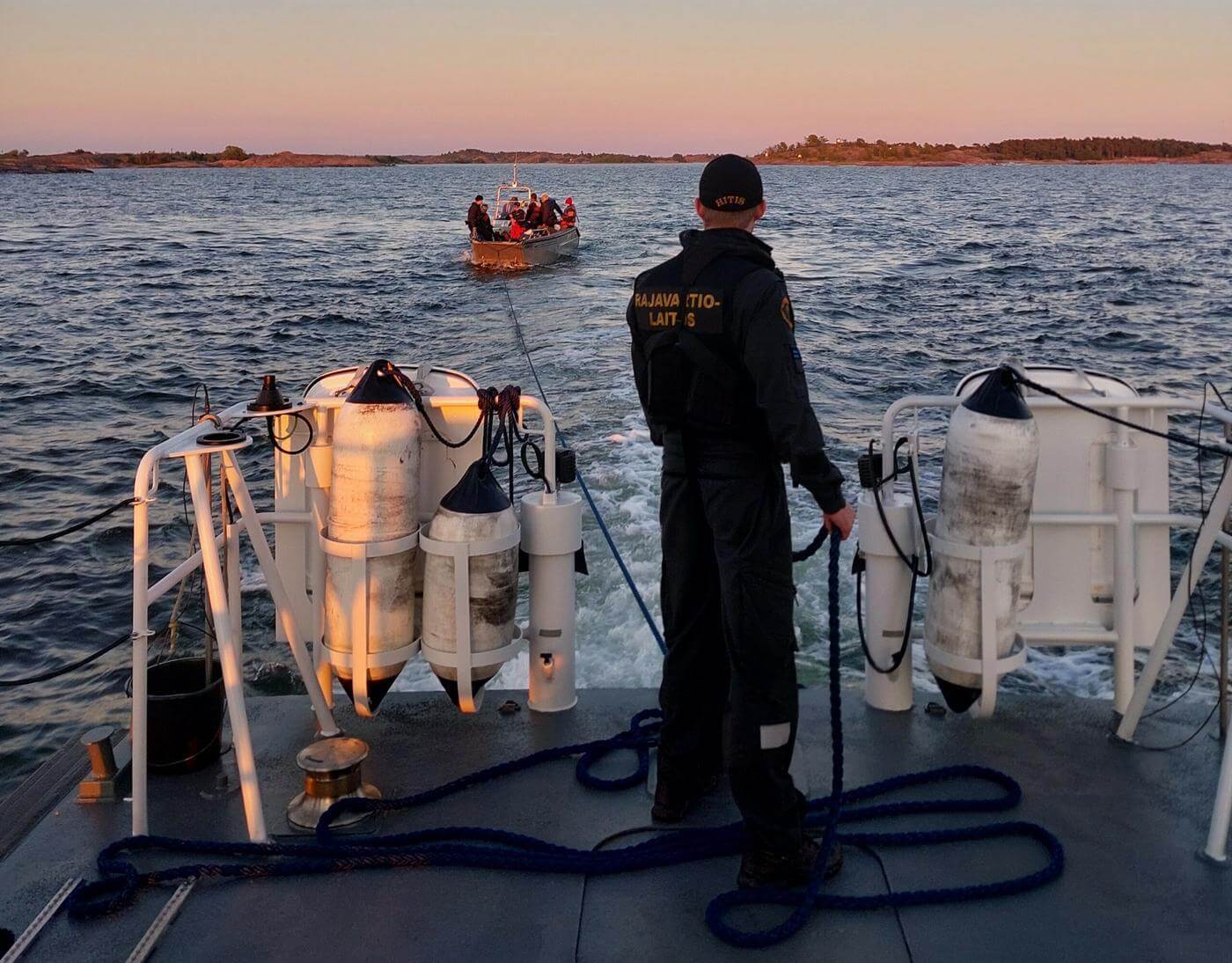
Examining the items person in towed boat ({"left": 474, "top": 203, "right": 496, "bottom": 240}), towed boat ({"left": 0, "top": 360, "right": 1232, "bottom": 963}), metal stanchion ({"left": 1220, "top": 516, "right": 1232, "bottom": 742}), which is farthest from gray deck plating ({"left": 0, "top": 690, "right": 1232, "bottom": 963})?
person in towed boat ({"left": 474, "top": 203, "right": 496, "bottom": 240})

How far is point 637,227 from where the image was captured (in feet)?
163

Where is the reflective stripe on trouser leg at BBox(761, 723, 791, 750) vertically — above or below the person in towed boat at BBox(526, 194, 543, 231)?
below

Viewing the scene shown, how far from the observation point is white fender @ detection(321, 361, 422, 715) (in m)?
3.80

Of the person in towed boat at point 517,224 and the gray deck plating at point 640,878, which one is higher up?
the person in towed boat at point 517,224

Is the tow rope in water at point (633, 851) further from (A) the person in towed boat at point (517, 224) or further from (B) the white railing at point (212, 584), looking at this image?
(A) the person in towed boat at point (517, 224)

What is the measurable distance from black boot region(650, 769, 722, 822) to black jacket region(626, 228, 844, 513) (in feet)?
3.54

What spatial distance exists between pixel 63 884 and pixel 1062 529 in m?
3.59

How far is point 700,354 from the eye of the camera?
3.06 meters

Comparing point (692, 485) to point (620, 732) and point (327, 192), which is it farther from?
point (327, 192)

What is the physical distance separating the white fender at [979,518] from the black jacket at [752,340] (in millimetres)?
839

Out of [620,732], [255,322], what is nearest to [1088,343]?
[255,322]

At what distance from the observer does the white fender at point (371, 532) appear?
3803 mm

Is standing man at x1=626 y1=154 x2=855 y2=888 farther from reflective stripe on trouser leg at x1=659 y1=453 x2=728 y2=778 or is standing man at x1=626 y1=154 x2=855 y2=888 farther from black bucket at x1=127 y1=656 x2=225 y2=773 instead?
black bucket at x1=127 y1=656 x2=225 y2=773

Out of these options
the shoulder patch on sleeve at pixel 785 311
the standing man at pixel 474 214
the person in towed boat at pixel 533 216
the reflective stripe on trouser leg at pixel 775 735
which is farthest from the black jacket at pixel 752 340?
the person in towed boat at pixel 533 216
